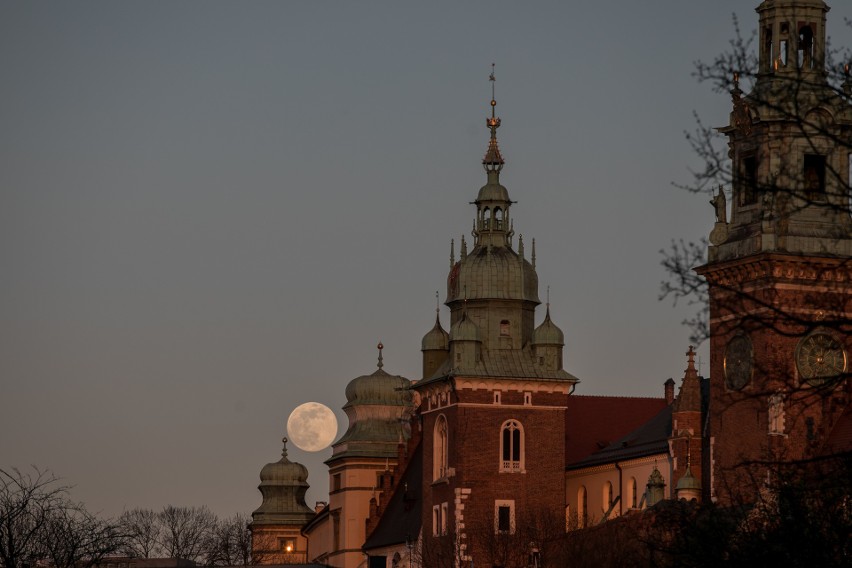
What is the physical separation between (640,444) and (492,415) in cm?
783

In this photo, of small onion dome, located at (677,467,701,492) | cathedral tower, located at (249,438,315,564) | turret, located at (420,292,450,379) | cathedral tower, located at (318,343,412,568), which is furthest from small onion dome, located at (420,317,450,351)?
cathedral tower, located at (249,438,315,564)

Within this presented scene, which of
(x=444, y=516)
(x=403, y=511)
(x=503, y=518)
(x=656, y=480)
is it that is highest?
(x=403, y=511)

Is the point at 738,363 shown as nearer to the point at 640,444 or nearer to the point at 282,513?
the point at 640,444

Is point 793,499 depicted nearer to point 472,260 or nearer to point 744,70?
point 744,70

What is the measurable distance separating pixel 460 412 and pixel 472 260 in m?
9.23

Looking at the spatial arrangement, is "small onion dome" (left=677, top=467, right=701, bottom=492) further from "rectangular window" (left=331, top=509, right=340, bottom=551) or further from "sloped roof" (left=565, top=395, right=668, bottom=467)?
"rectangular window" (left=331, top=509, right=340, bottom=551)

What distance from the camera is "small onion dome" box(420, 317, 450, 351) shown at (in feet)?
385

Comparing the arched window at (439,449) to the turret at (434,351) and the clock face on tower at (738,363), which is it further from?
the clock face on tower at (738,363)

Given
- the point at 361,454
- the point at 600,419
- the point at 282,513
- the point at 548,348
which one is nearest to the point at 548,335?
the point at 548,348

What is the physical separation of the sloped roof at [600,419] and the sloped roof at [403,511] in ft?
29.4

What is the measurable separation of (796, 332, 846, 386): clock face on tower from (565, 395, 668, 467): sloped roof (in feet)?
97.5

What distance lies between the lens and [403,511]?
124 metres

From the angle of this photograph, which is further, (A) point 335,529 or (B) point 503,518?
(A) point 335,529

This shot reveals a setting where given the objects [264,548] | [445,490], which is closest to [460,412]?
[445,490]
